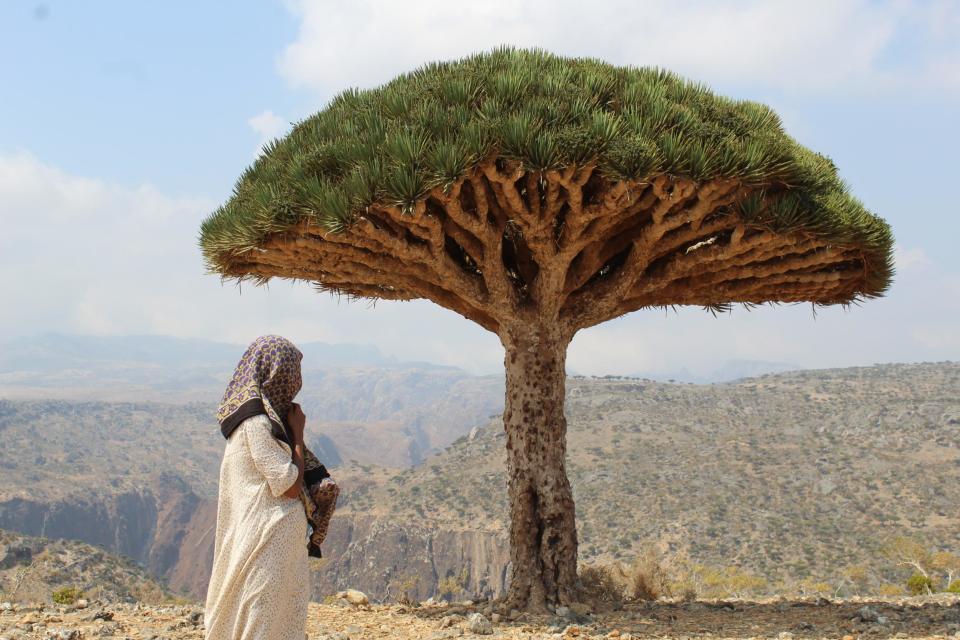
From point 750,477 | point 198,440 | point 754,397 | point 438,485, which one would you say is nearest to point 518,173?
point 750,477

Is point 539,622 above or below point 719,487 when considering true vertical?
above

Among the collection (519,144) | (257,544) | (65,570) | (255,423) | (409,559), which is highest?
(519,144)

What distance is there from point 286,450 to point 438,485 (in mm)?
35499

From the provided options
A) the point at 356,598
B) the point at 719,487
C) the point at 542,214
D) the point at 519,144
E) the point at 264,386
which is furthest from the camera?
the point at 719,487

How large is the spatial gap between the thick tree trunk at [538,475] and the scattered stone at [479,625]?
60cm

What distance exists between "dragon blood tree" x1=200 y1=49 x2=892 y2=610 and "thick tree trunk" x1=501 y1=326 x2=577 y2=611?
0.02 metres

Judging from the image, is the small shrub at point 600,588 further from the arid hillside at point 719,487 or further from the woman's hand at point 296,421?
the arid hillside at point 719,487

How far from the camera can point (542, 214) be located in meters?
6.74

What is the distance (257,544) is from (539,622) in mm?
3543

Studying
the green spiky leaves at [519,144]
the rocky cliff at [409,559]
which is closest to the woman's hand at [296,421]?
the green spiky leaves at [519,144]

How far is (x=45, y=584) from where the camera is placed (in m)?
14.9

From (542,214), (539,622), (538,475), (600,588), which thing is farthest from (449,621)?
(542,214)

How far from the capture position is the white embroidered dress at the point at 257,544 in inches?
146

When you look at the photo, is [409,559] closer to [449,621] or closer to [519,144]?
[449,621]
